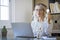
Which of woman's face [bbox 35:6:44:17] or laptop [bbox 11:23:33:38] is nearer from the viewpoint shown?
woman's face [bbox 35:6:44:17]

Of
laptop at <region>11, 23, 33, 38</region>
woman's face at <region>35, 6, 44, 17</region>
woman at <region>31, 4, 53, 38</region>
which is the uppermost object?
woman's face at <region>35, 6, 44, 17</region>

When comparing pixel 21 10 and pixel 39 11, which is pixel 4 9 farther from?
pixel 39 11

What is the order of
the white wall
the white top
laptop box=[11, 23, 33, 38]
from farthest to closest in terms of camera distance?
the white wall, laptop box=[11, 23, 33, 38], the white top

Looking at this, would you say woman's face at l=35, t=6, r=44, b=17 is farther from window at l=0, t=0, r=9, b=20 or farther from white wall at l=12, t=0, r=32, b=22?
window at l=0, t=0, r=9, b=20

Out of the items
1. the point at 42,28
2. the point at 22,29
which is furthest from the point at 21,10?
the point at 42,28

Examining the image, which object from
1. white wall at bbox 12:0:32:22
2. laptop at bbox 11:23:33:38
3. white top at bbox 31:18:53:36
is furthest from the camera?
white wall at bbox 12:0:32:22

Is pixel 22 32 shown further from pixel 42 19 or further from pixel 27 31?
pixel 42 19

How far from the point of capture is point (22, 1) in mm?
3428

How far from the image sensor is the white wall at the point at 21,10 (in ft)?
11.2

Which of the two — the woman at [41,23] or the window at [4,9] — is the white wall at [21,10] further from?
the woman at [41,23]

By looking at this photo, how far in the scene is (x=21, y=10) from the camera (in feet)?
11.3

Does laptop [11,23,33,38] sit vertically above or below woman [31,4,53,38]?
below

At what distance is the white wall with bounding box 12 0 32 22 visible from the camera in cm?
343

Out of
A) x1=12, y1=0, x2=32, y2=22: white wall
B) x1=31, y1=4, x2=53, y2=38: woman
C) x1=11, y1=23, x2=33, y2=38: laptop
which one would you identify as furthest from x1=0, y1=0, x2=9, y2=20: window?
x1=31, y1=4, x2=53, y2=38: woman
